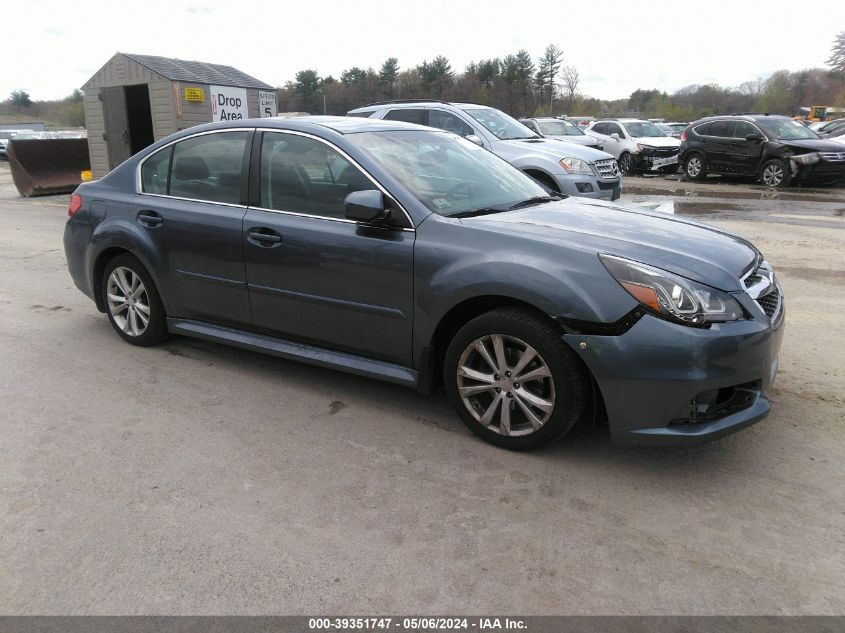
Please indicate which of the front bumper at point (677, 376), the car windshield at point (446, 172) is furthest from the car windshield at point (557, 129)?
the front bumper at point (677, 376)

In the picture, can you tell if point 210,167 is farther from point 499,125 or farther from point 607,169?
point 499,125

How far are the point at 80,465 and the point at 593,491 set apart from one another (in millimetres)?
2539

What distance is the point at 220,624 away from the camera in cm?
244

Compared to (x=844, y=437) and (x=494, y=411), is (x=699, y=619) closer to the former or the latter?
(x=494, y=411)

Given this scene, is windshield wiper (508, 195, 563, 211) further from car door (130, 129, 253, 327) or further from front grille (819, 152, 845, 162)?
front grille (819, 152, 845, 162)

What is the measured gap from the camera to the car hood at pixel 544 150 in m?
10.0

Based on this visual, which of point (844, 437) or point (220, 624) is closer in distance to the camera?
point (220, 624)

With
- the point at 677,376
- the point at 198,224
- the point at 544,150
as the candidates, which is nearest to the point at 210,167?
the point at 198,224

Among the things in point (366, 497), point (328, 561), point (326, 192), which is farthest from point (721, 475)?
point (326, 192)

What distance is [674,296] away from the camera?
3.15 meters

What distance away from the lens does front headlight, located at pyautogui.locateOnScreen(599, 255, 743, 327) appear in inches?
123

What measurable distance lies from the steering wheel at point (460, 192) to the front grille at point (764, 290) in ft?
5.26

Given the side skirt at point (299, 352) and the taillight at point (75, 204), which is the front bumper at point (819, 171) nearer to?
the side skirt at point (299, 352)

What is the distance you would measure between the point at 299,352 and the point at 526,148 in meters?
6.84
